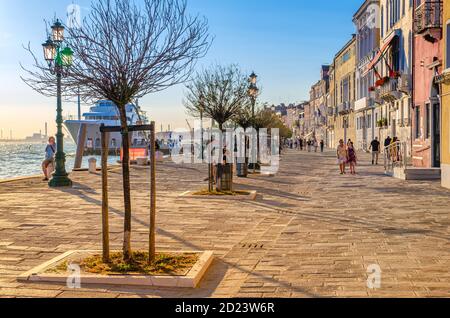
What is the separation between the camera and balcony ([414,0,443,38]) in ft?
68.9

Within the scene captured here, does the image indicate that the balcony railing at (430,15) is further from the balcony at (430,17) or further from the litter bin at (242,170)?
the litter bin at (242,170)

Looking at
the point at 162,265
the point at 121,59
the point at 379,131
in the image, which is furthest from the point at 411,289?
the point at 379,131

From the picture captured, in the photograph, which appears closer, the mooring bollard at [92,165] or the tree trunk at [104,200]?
the tree trunk at [104,200]

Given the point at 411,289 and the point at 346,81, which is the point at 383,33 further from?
the point at 411,289

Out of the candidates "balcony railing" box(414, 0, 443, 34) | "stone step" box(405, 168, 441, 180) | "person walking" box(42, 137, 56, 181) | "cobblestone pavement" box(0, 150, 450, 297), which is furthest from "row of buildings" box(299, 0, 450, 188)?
"person walking" box(42, 137, 56, 181)

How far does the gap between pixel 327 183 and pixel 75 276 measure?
49.6 ft

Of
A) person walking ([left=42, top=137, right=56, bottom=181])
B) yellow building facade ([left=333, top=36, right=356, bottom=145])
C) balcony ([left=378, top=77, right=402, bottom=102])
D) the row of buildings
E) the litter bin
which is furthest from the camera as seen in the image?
yellow building facade ([left=333, top=36, right=356, bottom=145])

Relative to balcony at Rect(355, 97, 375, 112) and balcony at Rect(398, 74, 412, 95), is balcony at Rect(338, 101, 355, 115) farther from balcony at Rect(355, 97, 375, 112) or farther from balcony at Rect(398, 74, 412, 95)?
balcony at Rect(398, 74, 412, 95)

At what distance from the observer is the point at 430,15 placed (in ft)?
69.9

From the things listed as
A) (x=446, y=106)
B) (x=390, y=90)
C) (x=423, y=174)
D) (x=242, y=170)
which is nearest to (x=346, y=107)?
(x=390, y=90)

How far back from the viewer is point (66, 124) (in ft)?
278

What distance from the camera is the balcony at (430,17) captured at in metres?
21.0

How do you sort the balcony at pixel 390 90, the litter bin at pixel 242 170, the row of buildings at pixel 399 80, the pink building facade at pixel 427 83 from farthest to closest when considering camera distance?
1. the balcony at pixel 390 90
2. the litter bin at pixel 242 170
3. the pink building facade at pixel 427 83
4. the row of buildings at pixel 399 80

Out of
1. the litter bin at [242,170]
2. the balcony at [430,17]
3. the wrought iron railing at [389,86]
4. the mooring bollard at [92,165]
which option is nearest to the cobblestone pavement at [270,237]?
the litter bin at [242,170]
